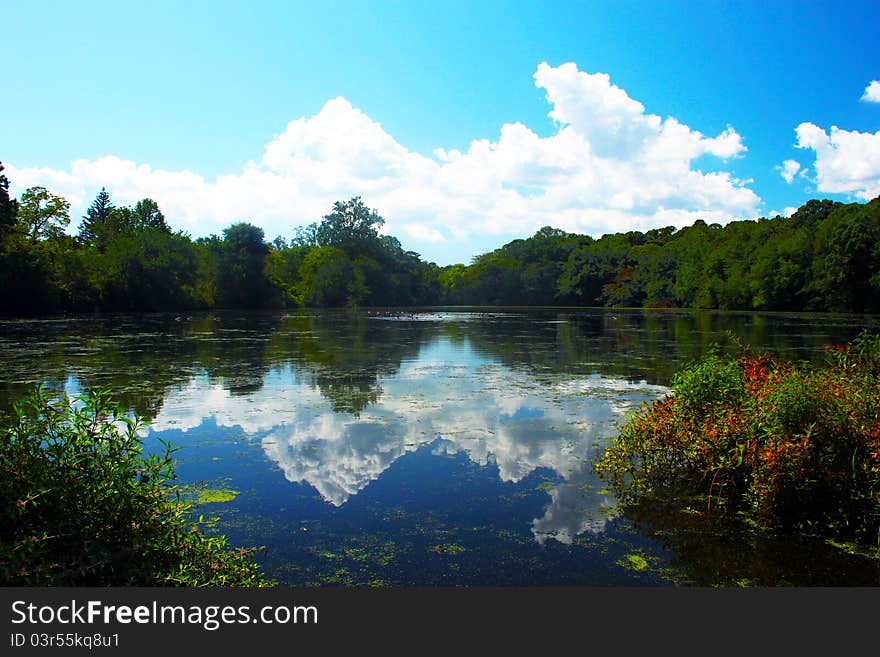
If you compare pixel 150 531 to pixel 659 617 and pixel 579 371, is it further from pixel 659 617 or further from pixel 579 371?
pixel 579 371

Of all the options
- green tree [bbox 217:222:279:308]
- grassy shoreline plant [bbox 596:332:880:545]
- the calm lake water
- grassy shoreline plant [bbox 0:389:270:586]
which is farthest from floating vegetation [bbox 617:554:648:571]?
green tree [bbox 217:222:279:308]

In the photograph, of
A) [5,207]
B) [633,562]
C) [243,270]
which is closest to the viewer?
[633,562]

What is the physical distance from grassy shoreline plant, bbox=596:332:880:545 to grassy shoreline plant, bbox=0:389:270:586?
423 centimetres

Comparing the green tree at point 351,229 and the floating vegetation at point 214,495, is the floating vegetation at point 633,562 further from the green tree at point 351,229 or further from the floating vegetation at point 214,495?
the green tree at point 351,229

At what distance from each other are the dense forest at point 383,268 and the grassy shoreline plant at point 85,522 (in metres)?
44.7

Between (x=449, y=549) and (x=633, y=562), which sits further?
(x=449, y=549)

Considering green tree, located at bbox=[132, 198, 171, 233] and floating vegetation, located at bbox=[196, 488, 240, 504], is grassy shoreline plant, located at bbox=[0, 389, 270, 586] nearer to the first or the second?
floating vegetation, located at bbox=[196, 488, 240, 504]

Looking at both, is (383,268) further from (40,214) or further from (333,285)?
(40,214)

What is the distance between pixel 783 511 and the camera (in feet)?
17.0

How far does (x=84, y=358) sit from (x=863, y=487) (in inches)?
734

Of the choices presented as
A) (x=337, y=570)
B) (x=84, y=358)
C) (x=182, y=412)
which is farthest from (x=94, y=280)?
(x=337, y=570)

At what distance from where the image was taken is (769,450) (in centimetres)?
484

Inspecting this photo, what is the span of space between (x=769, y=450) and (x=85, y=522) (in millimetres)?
5113

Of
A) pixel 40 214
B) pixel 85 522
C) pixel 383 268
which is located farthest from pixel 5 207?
pixel 383 268
